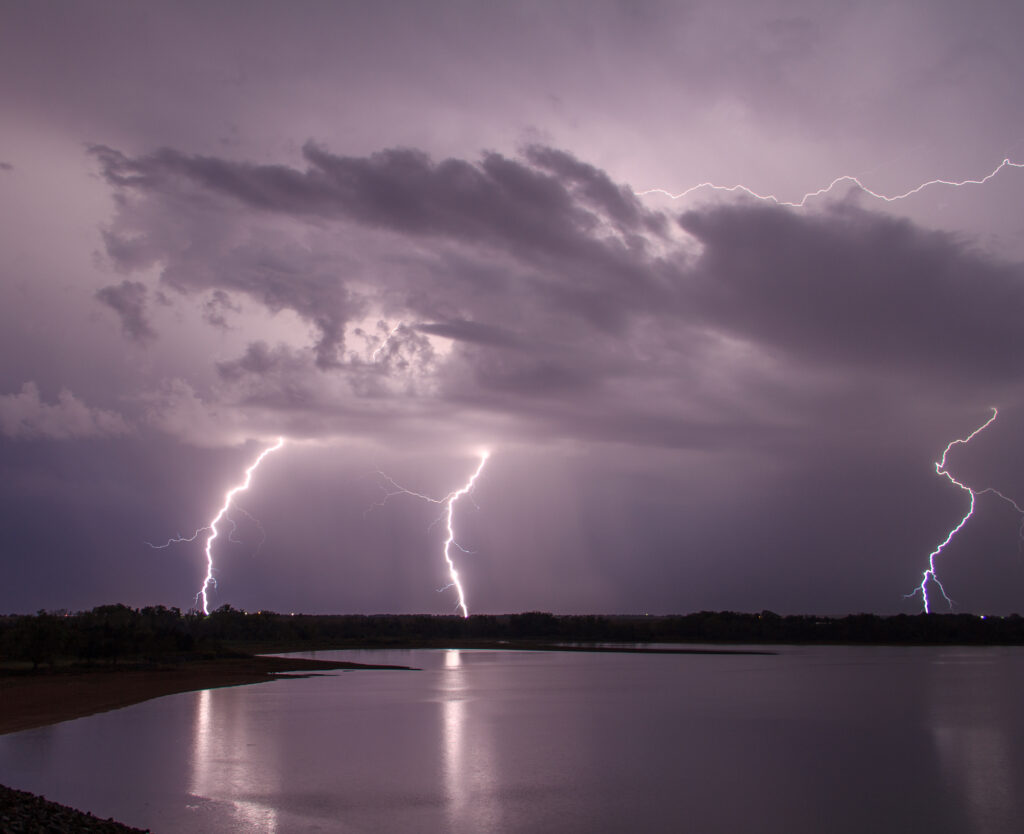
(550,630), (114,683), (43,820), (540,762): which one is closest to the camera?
(43,820)

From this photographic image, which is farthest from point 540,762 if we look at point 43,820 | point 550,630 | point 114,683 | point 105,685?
point 550,630

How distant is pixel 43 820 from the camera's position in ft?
49.7

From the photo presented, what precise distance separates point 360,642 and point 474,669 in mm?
60858

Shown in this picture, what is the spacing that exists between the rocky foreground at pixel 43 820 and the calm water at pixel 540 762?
192 centimetres

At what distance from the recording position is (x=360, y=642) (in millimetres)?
133500

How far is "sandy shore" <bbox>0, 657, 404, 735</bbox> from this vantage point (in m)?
36.6

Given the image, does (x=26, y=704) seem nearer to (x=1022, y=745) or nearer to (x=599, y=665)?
(x=1022, y=745)

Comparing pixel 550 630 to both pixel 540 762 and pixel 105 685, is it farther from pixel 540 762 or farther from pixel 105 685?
pixel 540 762

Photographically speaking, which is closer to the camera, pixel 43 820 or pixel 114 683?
pixel 43 820

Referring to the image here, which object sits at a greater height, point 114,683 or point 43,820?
point 43,820

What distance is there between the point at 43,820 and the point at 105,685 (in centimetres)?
3974

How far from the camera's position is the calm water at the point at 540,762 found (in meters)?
19.6

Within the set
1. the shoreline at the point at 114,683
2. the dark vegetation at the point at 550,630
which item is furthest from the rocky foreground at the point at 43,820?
the dark vegetation at the point at 550,630

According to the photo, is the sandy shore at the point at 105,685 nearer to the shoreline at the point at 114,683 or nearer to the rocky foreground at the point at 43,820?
the shoreline at the point at 114,683
